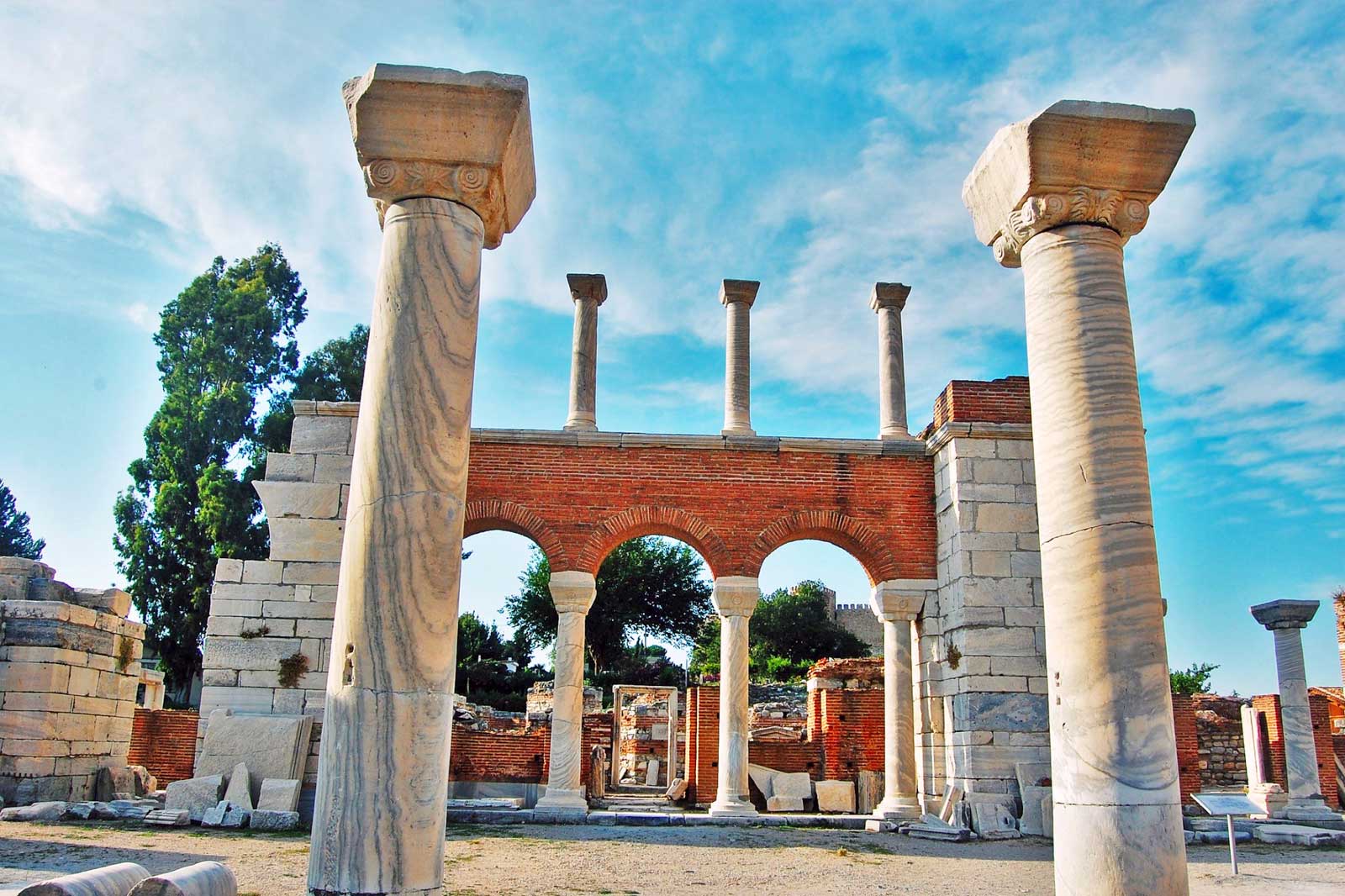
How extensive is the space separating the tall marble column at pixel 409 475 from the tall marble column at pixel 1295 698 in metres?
16.8

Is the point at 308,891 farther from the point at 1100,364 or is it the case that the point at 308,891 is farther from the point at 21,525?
the point at 21,525

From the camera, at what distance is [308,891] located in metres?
4.76

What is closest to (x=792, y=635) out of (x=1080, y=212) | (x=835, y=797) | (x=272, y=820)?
(x=835, y=797)

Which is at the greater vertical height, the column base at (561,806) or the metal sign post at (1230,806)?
the metal sign post at (1230,806)

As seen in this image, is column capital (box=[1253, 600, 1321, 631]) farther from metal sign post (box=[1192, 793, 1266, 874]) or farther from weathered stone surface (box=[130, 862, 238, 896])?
weathered stone surface (box=[130, 862, 238, 896])

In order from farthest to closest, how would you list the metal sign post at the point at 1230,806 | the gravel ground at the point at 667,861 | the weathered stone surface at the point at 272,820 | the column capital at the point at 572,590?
the column capital at the point at 572,590 < the weathered stone surface at the point at 272,820 < the metal sign post at the point at 1230,806 < the gravel ground at the point at 667,861

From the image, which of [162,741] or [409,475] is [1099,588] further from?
[162,741]

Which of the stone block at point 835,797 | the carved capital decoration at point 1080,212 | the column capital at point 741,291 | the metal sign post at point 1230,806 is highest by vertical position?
the column capital at point 741,291

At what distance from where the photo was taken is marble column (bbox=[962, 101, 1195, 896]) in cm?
480

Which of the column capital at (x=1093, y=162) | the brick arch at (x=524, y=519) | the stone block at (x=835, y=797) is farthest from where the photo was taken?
the stone block at (x=835, y=797)

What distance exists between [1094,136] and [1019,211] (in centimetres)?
56

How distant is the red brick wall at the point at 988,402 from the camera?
14.0 metres

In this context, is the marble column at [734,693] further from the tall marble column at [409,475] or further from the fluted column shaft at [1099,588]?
the tall marble column at [409,475]

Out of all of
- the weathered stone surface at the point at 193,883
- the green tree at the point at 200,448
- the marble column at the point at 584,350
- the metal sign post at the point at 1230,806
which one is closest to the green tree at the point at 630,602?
the green tree at the point at 200,448
